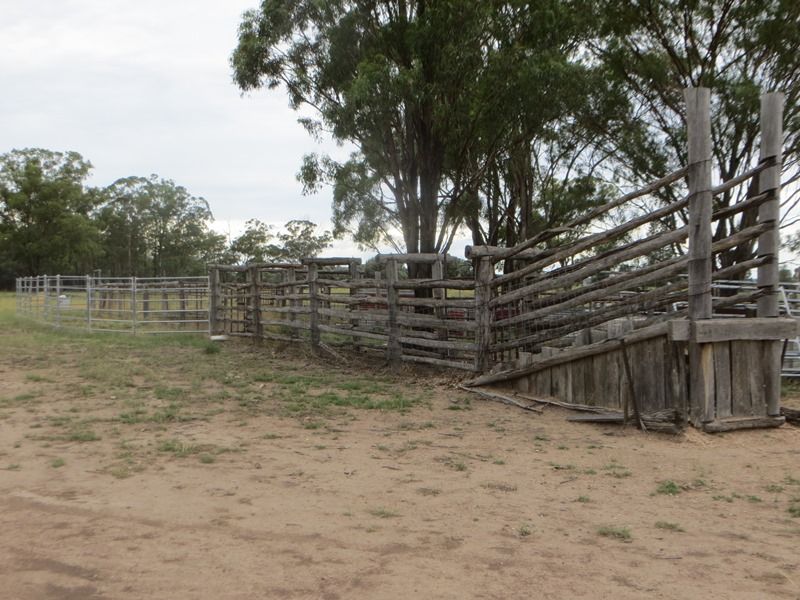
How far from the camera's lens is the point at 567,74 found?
1541 cm

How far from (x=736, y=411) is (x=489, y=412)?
2636mm

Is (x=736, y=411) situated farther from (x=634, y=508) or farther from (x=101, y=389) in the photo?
(x=101, y=389)

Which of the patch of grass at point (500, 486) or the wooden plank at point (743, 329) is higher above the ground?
the wooden plank at point (743, 329)

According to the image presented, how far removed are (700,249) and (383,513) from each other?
14.0 feet

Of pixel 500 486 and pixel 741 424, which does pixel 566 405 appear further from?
pixel 500 486

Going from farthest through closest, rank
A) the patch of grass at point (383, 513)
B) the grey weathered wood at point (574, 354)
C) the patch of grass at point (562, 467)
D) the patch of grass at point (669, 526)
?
the grey weathered wood at point (574, 354), the patch of grass at point (562, 467), the patch of grass at point (383, 513), the patch of grass at point (669, 526)

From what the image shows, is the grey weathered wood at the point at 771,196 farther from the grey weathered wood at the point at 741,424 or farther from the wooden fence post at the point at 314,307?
the wooden fence post at the point at 314,307

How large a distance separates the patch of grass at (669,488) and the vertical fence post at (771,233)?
2.60 metres

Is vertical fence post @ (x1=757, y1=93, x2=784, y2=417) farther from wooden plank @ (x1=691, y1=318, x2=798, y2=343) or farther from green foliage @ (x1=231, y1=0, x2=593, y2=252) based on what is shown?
green foliage @ (x1=231, y1=0, x2=593, y2=252)

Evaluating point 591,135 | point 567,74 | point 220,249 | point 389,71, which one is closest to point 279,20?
point 389,71

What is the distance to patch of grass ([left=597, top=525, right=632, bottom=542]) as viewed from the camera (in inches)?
154

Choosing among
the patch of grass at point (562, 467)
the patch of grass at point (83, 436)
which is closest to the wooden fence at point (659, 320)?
the patch of grass at point (562, 467)

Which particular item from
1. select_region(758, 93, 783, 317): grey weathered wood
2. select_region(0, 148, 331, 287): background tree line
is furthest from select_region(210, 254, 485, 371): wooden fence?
select_region(0, 148, 331, 287): background tree line

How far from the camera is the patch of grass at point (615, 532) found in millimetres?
3924
